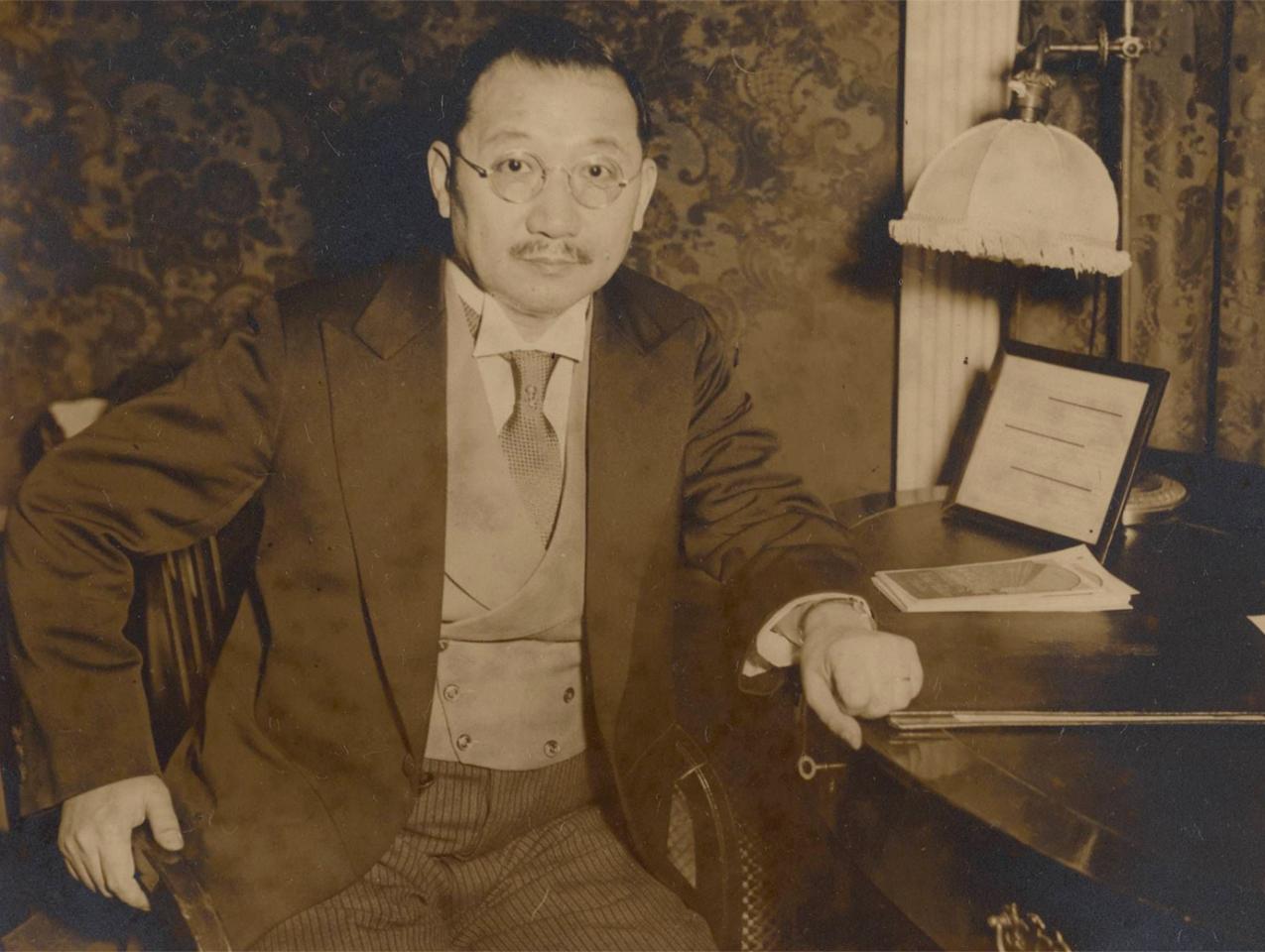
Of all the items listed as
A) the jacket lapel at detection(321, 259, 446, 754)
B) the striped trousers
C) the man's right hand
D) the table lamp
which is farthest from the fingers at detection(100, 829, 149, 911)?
the table lamp

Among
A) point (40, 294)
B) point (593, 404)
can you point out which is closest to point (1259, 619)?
point (593, 404)

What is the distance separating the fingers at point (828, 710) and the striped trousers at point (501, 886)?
0.31m

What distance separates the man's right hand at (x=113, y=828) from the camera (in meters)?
1.09

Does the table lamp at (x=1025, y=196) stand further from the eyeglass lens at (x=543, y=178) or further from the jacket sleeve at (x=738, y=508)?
the eyeglass lens at (x=543, y=178)

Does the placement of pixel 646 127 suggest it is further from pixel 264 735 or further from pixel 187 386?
pixel 264 735

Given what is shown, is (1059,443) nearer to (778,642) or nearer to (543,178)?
(778,642)

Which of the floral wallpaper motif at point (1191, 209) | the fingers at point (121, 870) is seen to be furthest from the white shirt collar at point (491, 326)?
the floral wallpaper motif at point (1191, 209)

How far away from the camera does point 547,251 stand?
1.27 m

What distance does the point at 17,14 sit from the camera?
1771 millimetres

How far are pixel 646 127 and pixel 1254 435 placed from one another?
4.54 ft

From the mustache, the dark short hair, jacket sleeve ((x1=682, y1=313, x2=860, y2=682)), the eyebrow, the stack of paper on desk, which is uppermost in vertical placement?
the dark short hair

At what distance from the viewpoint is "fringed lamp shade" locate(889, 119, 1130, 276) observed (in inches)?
59.6

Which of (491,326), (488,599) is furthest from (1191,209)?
(488,599)

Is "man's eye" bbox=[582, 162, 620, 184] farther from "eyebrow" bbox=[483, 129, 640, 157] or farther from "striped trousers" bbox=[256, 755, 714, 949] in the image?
"striped trousers" bbox=[256, 755, 714, 949]
